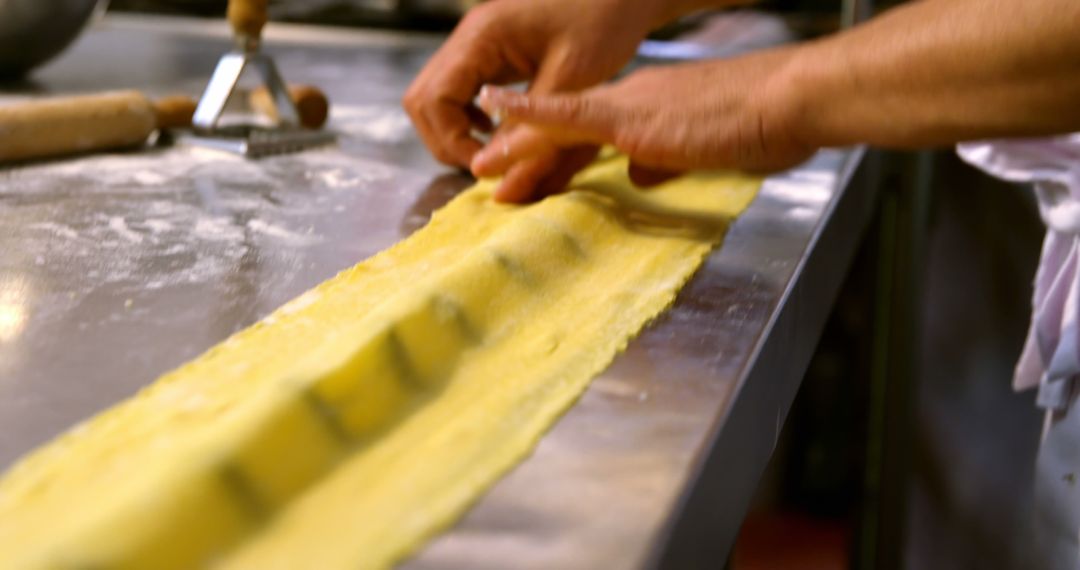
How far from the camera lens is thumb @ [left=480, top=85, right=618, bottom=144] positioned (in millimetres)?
657

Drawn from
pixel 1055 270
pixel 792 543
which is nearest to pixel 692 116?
pixel 1055 270

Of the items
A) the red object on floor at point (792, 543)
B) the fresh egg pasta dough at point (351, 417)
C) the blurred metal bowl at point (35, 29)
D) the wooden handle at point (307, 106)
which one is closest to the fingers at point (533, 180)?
the fresh egg pasta dough at point (351, 417)

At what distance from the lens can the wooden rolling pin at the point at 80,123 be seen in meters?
0.78

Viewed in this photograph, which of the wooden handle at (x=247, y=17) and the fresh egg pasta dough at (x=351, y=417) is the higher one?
the wooden handle at (x=247, y=17)

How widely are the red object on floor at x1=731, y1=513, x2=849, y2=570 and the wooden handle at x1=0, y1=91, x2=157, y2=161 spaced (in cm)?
114

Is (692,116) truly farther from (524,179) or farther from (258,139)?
(258,139)

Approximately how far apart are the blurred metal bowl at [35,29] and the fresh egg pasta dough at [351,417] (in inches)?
27.1

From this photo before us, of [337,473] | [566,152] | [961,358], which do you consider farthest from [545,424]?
[961,358]

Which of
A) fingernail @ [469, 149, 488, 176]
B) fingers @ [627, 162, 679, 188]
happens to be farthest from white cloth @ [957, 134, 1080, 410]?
fingernail @ [469, 149, 488, 176]

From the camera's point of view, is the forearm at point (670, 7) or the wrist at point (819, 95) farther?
the forearm at point (670, 7)

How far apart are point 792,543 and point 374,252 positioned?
126cm

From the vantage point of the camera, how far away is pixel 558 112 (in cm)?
66

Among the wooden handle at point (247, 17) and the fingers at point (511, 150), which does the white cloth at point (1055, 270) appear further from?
the wooden handle at point (247, 17)

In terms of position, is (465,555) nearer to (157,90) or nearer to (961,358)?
(157,90)
